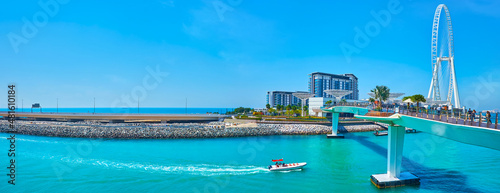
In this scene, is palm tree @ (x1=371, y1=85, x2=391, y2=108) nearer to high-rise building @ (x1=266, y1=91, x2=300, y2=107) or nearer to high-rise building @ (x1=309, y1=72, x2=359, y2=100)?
high-rise building @ (x1=309, y1=72, x2=359, y2=100)

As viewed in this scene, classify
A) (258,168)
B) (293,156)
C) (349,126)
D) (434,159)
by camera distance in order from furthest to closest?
(349,126), (293,156), (434,159), (258,168)

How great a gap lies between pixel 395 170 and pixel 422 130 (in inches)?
224

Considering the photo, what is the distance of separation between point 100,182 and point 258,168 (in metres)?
14.9

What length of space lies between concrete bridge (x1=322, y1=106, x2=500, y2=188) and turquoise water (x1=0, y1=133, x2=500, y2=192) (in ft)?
3.49

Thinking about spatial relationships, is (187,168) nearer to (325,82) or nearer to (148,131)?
(148,131)

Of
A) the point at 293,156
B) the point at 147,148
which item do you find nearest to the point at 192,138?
the point at 147,148

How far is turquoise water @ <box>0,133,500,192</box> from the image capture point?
21672 millimetres

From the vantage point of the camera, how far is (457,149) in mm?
38156

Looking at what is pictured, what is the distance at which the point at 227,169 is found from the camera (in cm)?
2650

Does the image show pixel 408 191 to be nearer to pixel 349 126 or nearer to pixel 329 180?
pixel 329 180

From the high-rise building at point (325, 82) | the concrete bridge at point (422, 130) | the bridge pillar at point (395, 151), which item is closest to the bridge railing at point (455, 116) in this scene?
the concrete bridge at point (422, 130)

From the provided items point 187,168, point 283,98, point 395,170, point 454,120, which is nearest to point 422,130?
point 454,120

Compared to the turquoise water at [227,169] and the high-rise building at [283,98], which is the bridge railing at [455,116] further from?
the high-rise building at [283,98]

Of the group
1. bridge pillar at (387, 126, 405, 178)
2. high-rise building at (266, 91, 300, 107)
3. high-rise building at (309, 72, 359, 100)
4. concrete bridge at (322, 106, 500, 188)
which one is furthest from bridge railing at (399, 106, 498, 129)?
high-rise building at (266, 91, 300, 107)
